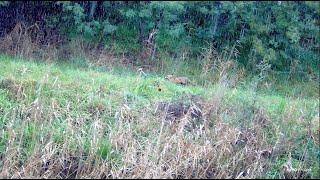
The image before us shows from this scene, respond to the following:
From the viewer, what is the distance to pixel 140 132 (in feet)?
22.1

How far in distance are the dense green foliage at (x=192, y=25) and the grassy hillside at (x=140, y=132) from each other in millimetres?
3285

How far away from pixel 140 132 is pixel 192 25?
530 centimetres

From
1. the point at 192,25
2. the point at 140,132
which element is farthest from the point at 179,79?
the point at 192,25

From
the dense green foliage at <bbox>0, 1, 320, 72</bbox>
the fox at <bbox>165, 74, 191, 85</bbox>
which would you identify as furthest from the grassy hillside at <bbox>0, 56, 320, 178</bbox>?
the dense green foliage at <bbox>0, 1, 320, 72</bbox>

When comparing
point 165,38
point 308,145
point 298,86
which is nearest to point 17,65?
point 165,38

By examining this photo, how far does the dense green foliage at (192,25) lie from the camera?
11008 mm

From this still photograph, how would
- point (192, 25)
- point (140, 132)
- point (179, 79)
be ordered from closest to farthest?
1. point (140, 132)
2. point (179, 79)
3. point (192, 25)

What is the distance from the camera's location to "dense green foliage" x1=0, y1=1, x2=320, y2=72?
36.1 ft

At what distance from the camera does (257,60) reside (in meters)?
11.0

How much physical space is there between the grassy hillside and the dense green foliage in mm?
3285

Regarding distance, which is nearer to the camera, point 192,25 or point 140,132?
point 140,132

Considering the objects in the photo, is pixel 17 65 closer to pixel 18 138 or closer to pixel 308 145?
pixel 18 138

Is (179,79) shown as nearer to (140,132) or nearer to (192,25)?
(140,132)

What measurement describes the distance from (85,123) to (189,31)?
521cm
